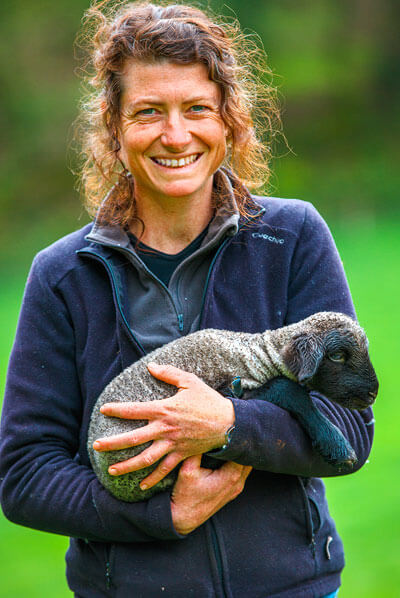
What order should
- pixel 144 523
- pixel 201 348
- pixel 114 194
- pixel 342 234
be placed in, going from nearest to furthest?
pixel 144 523, pixel 201 348, pixel 114 194, pixel 342 234

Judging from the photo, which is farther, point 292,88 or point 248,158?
point 292,88

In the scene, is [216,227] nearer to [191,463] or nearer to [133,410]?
[133,410]

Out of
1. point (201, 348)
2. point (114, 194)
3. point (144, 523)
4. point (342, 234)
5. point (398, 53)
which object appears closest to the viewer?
point (144, 523)

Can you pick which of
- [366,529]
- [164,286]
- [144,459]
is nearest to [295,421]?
[144,459]

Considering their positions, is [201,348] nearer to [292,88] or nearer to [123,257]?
[123,257]

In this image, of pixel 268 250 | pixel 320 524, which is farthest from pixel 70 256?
pixel 320 524

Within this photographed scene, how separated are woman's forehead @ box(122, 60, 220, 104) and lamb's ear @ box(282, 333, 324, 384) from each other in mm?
1024

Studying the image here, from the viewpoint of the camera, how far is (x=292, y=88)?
22.9 meters

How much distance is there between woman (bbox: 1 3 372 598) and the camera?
2803 mm

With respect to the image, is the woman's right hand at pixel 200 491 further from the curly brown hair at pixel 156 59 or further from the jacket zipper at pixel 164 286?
the curly brown hair at pixel 156 59

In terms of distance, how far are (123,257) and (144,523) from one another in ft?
3.41

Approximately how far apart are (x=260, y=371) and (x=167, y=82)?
1188 mm

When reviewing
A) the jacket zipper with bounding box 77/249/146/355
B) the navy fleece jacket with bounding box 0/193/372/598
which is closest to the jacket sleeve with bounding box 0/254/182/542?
the navy fleece jacket with bounding box 0/193/372/598

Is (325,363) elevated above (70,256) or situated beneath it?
situated beneath
